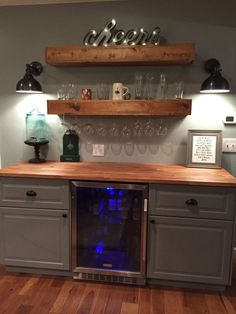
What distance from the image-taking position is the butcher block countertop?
1.99 meters

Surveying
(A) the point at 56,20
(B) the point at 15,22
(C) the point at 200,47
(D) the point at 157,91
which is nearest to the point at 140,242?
(D) the point at 157,91

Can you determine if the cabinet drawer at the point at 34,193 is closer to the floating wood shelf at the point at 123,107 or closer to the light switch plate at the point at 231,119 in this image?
the floating wood shelf at the point at 123,107

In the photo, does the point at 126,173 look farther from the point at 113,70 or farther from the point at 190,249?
the point at 113,70

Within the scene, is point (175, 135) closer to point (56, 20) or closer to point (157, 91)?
point (157, 91)

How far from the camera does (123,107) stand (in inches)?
90.4

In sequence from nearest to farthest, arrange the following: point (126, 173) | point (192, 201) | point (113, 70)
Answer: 1. point (192, 201)
2. point (126, 173)
3. point (113, 70)

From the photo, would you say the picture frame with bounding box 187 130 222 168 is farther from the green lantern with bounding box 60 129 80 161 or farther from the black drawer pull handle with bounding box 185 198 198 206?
the green lantern with bounding box 60 129 80 161

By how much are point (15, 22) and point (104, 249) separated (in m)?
2.28

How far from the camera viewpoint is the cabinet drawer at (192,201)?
196 cm

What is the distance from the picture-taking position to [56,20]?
8.30 ft

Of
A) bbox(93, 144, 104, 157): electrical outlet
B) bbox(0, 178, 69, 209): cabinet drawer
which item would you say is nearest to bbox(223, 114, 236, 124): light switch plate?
bbox(93, 144, 104, 157): electrical outlet

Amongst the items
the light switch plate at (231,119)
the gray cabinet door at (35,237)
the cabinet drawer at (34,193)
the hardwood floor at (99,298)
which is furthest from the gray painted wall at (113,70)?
the hardwood floor at (99,298)

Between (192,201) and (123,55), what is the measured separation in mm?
1310

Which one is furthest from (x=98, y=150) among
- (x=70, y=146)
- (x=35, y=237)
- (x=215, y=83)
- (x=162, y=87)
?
(x=215, y=83)
